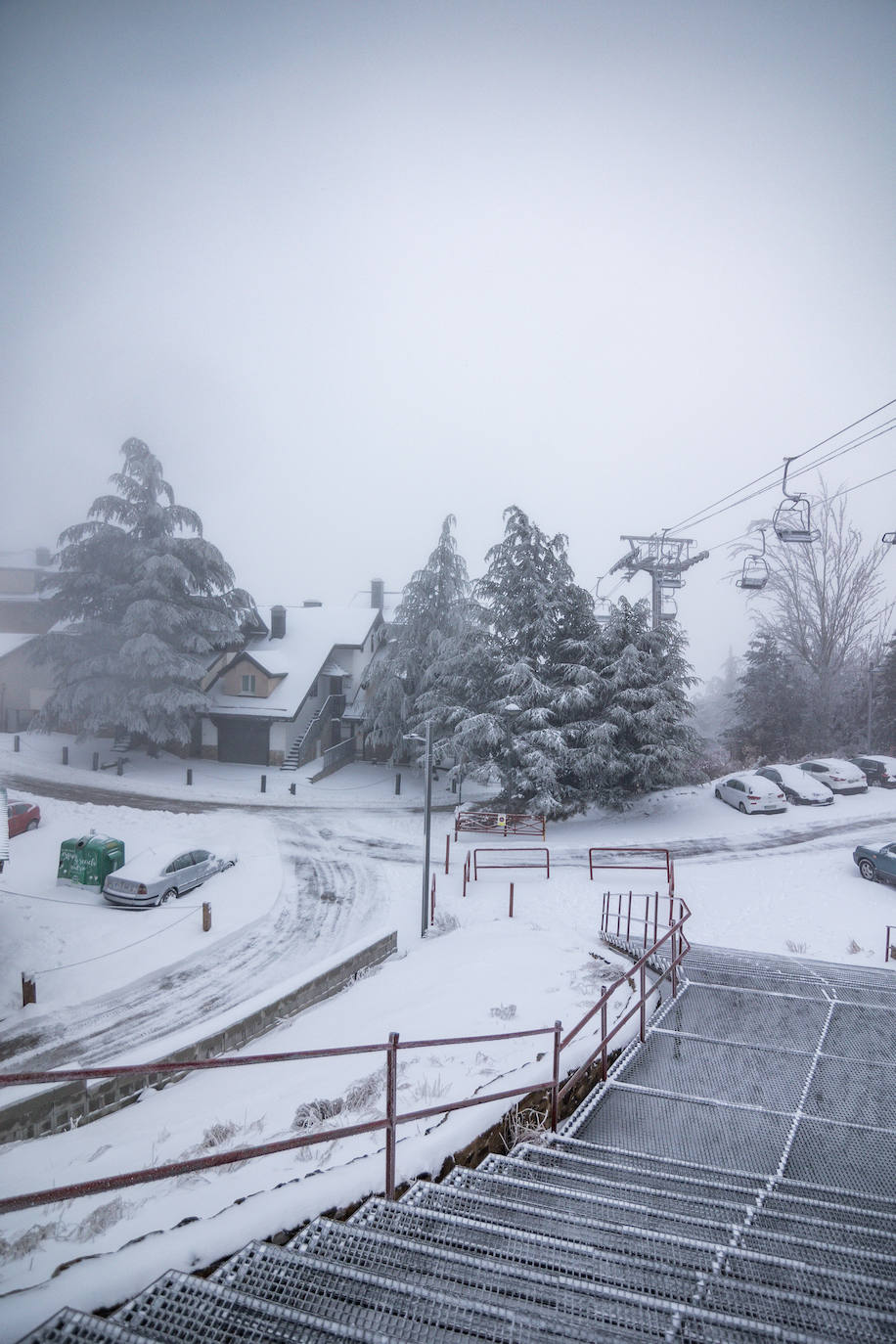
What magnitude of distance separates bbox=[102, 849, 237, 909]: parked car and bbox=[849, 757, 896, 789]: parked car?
21031mm

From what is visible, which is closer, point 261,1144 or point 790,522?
point 261,1144

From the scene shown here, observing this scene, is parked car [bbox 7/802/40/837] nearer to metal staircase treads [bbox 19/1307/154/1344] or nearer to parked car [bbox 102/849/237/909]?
parked car [bbox 102/849/237/909]

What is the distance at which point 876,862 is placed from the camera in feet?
44.3

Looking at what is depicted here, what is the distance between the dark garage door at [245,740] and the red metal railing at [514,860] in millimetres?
12685

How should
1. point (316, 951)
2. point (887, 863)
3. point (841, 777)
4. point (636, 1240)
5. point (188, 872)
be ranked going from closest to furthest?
point (636, 1240) → point (316, 951) → point (887, 863) → point (188, 872) → point (841, 777)

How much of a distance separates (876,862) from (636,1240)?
13296mm

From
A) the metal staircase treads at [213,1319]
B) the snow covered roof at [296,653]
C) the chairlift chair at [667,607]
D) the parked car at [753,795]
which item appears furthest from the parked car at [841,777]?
the metal staircase treads at [213,1319]

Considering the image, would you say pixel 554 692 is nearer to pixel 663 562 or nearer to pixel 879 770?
pixel 663 562

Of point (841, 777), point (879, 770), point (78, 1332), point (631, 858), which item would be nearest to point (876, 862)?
point (631, 858)

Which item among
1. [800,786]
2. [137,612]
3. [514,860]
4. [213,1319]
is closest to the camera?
[213,1319]

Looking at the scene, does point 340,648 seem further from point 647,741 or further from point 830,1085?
point 830,1085

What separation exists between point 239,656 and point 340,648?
463 centimetres

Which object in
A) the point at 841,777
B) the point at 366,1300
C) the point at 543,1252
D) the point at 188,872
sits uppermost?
the point at 841,777

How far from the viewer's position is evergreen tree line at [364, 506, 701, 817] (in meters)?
18.1
